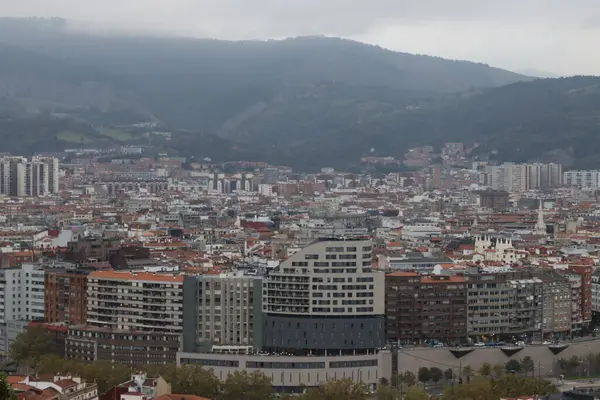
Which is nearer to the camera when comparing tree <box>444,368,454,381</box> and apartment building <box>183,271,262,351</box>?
tree <box>444,368,454,381</box>

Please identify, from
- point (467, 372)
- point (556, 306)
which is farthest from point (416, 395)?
point (556, 306)

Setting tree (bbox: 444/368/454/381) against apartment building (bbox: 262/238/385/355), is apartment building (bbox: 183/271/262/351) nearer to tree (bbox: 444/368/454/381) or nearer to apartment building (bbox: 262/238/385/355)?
apartment building (bbox: 262/238/385/355)

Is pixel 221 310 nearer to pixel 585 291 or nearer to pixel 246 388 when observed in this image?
pixel 246 388

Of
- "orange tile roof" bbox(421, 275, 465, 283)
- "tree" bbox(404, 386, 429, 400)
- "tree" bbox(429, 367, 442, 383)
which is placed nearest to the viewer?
"tree" bbox(404, 386, 429, 400)

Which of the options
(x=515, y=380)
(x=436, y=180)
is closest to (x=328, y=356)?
(x=515, y=380)

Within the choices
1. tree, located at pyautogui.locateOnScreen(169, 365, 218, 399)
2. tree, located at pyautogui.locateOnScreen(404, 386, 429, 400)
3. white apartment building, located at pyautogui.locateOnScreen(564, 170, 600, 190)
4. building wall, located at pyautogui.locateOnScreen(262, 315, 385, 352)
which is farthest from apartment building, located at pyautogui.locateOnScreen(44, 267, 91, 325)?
Result: white apartment building, located at pyautogui.locateOnScreen(564, 170, 600, 190)

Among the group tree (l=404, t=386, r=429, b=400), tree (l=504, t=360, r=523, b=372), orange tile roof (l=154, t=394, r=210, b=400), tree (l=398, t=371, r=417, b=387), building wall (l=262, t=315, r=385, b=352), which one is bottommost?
tree (l=398, t=371, r=417, b=387)

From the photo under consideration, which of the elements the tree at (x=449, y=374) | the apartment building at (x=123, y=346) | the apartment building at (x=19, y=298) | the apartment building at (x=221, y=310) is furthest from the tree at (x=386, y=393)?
the apartment building at (x=19, y=298)

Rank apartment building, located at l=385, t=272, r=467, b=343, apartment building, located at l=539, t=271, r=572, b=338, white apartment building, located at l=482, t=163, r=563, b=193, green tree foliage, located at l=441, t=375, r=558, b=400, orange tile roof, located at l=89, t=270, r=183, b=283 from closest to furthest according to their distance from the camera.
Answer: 1. green tree foliage, located at l=441, t=375, r=558, b=400
2. orange tile roof, located at l=89, t=270, r=183, b=283
3. apartment building, located at l=385, t=272, r=467, b=343
4. apartment building, located at l=539, t=271, r=572, b=338
5. white apartment building, located at l=482, t=163, r=563, b=193

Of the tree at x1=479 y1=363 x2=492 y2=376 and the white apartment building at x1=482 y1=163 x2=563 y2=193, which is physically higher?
the white apartment building at x1=482 y1=163 x2=563 y2=193
